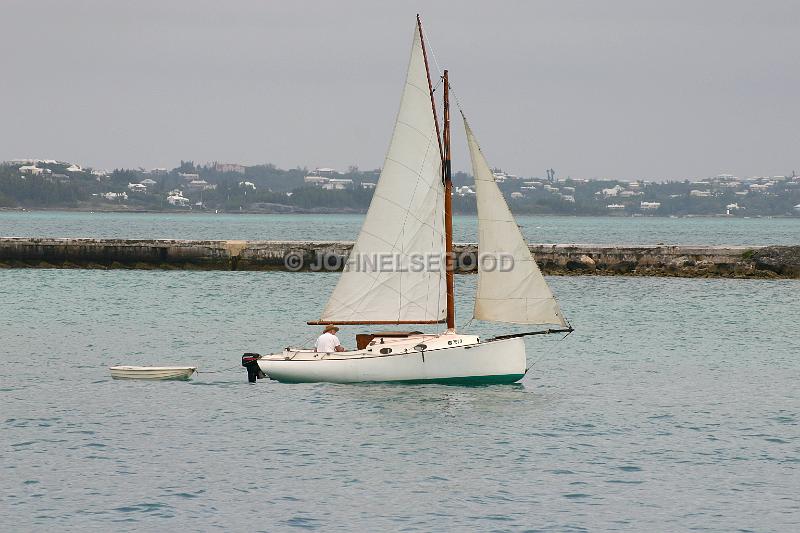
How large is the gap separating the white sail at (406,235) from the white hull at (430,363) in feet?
3.78

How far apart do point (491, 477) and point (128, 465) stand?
6152 millimetres

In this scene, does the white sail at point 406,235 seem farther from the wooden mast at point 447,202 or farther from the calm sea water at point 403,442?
the calm sea water at point 403,442

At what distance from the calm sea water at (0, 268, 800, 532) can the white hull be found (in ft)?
1.16

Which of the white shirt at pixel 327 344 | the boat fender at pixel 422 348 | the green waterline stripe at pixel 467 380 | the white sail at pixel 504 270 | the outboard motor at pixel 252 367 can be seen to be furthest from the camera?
the outboard motor at pixel 252 367

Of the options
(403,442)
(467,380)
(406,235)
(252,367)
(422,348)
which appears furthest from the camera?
(252,367)

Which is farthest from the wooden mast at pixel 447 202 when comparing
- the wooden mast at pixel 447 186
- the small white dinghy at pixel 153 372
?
the small white dinghy at pixel 153 372

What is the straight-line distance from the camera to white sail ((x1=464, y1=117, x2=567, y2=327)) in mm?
28312

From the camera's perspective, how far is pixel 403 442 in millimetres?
23078

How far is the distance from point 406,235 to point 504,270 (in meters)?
2.45

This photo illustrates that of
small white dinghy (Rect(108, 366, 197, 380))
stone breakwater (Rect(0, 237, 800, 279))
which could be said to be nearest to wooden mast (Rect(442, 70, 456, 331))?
small white dinghy (Rect(108, 366, 197, 380))

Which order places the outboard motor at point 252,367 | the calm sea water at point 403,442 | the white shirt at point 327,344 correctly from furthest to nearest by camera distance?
the outboard motor at point 252,367 < the white shirt at point 327,344 < the calm sea water at point 403,442

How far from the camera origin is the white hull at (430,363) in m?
Result: 28.3

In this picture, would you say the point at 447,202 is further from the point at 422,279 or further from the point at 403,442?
the point at 403,442

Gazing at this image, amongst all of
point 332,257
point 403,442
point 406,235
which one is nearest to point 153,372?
point 406,235
